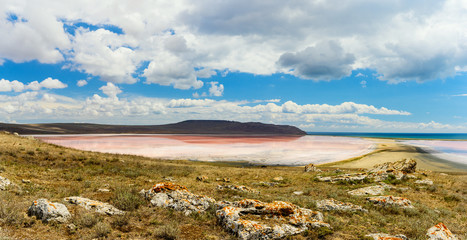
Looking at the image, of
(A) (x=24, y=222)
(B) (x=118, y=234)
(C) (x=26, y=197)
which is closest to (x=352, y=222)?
(B) (x=118, y=234)

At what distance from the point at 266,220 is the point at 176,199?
4.61 metres

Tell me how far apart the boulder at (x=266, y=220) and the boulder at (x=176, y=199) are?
1435mm

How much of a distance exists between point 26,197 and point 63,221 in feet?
14.3

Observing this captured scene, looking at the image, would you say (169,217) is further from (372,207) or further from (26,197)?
(372,207)

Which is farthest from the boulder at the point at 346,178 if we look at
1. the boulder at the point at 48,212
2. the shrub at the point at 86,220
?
the boulder at the point at 48,212

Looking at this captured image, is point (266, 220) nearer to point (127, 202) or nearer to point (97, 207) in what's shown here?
point (127, 202)

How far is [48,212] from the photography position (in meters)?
8.15

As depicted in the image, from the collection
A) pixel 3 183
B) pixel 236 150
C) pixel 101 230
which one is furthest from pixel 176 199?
pixel 236 150

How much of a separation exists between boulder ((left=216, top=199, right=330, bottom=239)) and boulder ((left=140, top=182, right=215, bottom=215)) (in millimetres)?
1435

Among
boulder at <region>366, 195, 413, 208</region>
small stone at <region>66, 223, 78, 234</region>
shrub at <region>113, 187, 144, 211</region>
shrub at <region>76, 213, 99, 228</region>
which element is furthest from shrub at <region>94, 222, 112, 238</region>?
boulder at <region>366, 195, 413, 208</region>

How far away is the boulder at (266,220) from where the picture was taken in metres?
7.78

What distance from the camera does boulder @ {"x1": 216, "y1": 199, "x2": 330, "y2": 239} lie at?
7781mm

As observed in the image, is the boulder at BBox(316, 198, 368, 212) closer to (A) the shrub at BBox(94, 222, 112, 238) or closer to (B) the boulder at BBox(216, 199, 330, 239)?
(B) the boulder at BBox(216, 199, 330, 239)

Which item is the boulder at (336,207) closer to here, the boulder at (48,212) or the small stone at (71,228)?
the small stone at (71,228)
